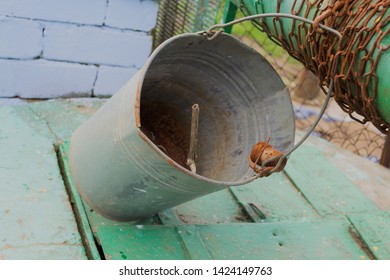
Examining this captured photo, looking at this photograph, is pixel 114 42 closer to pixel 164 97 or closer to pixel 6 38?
pixel 6 38

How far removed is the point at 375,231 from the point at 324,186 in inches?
15.7

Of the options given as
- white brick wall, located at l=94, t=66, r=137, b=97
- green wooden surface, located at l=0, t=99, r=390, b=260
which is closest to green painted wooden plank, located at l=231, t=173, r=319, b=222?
green wooden surface, located at l=0, t=99, r=390, b=260

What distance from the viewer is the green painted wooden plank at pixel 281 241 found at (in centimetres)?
242

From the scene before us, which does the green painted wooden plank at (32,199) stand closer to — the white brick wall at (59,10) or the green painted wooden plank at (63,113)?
the green painted wooden plank at (63,113)

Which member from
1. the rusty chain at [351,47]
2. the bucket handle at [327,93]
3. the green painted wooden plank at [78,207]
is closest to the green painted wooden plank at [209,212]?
the green painted wooden plank at [78,207]

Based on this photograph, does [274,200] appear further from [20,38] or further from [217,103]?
[20,38]

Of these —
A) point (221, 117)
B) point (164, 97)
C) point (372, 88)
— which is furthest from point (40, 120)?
point (372, 88)

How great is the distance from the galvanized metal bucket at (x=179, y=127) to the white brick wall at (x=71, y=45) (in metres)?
0.87

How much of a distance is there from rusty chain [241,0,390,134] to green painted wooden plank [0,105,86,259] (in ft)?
3.60

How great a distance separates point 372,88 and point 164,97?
0.99m

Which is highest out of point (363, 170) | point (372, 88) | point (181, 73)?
point (372, 88)

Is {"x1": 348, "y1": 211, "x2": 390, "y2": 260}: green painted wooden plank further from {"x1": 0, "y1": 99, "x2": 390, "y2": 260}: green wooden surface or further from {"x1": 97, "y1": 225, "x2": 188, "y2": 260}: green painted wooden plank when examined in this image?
{"x1": 97, "y1": 225, "x2": 188, "y2": 260}: green painted wooden plank

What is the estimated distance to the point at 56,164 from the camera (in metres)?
2.68

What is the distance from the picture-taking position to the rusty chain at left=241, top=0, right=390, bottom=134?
176 cm
